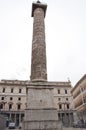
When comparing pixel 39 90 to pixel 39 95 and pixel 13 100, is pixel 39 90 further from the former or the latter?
pixel 13 100

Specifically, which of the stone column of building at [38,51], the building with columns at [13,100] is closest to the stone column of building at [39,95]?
the stone column of building at [38,51]

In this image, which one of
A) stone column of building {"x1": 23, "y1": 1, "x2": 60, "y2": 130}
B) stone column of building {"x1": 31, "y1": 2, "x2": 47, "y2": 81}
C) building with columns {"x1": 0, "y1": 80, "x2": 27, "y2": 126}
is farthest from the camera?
building with columns {"x1": 0, "y1": 80, "x2": 27, "y2": 126}

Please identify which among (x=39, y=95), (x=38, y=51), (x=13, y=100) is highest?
(x=38, y=51)

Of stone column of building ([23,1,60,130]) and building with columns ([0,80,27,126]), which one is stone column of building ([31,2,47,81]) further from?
building with columns ([0,80,27,126])

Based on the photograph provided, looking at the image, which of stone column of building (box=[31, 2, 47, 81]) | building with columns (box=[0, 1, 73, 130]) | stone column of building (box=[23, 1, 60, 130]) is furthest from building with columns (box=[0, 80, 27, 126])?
stone column of building (box=[23, 1, 60, 130])

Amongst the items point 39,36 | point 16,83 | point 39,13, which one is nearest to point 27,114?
point 39,36

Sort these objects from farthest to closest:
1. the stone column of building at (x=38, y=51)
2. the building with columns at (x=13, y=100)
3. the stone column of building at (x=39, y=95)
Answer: the building with columns at (x=13, y=100)
the stone column of building at (x=38, y=51)
the stone column of building at (x=39, y=95)

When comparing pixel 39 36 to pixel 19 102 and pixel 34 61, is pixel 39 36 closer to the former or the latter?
pixel 34 61

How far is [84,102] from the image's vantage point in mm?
27922

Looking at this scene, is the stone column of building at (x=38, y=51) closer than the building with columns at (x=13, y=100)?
Yes

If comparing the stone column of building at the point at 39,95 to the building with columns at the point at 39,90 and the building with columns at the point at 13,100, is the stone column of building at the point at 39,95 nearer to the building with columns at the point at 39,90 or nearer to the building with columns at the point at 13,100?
the building with columns at the point at 39,90

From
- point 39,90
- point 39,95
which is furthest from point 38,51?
point 39,95

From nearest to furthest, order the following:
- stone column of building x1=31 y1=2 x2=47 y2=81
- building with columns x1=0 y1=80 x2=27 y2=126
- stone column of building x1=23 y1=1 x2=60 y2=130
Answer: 1. stone column of building x1=23 y1=1 x2=60 y2=130
2. stone column of building x1=31 y1=2 x2=47 y2=81
3. building with columns x1=0 y1=80 x2=27 y2=126

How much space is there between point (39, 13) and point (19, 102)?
22.5m
